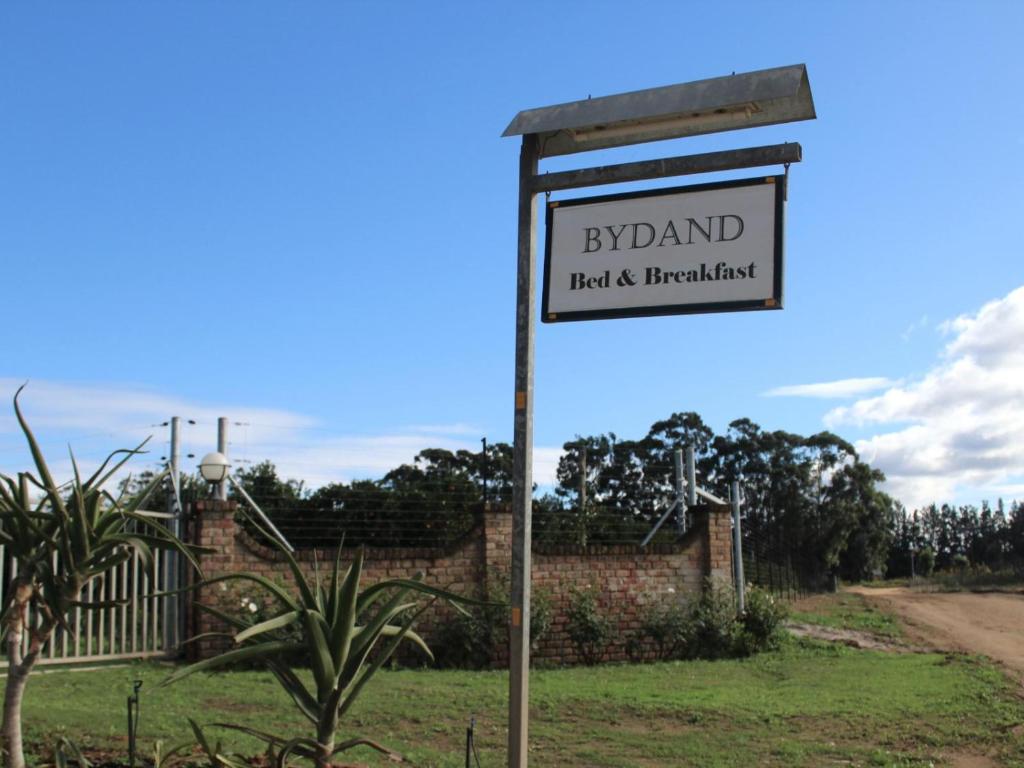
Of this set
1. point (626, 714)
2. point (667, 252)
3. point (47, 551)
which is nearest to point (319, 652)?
point (47, 551)

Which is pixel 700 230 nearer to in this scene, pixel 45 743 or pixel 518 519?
pixel 518 519

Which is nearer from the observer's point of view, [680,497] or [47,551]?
[47,551]

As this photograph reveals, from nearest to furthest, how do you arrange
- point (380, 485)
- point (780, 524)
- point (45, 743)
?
1. point (45, 743)
2. point (380, 485)
3. point (780, 524)

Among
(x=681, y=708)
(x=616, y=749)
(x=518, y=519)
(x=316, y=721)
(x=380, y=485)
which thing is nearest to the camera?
(x=316, y=721)

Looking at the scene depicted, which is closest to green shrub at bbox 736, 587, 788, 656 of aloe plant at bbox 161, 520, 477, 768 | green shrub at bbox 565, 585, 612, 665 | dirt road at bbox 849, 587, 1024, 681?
green shrub at bbox 565, 585, 612, 665

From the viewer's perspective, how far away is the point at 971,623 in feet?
68.3

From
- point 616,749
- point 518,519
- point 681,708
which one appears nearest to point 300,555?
point 681,708

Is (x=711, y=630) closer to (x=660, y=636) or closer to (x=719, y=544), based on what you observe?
(x=660, y=636)

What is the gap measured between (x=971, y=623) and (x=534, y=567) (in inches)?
497

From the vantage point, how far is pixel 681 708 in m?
8.34

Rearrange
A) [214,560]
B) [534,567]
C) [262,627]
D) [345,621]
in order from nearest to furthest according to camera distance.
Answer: [262,627] → [345,621] → [214,560] → [534,567]

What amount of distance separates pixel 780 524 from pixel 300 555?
40.6 m

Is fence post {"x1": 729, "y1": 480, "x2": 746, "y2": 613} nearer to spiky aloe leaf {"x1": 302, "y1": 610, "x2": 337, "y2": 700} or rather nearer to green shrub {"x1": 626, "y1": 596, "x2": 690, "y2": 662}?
green shrub {"x1": 626, "y1": 596, "x2": 690, "y2": 662}

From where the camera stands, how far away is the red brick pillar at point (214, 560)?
11070 mm
